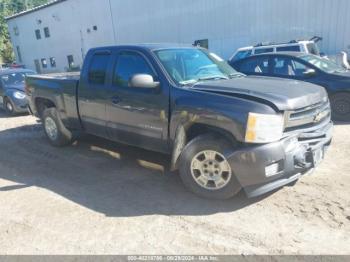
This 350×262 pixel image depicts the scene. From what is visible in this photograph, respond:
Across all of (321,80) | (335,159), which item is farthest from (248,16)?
(335,159)

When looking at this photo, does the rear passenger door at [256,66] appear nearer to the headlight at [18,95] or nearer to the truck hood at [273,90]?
the truck hood at [273,90]

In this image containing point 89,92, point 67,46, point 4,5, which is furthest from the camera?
point 4,5

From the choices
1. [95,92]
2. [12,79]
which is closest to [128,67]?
[95,92]

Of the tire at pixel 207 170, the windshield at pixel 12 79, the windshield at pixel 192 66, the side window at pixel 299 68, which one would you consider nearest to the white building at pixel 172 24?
the side window at pixel 299 68

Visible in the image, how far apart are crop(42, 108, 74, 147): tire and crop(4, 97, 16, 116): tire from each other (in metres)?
4.92

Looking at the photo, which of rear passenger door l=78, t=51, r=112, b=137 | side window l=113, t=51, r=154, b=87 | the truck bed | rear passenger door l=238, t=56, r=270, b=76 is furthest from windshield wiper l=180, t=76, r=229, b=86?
rear passenger door l=238, t=56, r=270, b=76

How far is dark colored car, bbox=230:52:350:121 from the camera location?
25.6 ft

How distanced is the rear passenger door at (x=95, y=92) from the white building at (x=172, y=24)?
45.9ft

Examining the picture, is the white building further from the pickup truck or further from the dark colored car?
the pickup truck

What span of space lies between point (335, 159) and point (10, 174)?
16.9 feet

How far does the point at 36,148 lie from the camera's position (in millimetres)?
6828

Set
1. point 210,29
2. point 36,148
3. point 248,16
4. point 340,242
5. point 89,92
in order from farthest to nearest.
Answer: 1. point 210,29
2. point 248,16
3. point 36,148
4. point 89,92
5. point 340,242

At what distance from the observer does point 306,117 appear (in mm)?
3938

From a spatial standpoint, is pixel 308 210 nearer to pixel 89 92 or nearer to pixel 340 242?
pixel 340 242
